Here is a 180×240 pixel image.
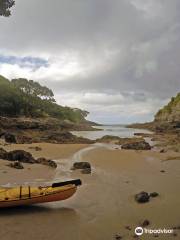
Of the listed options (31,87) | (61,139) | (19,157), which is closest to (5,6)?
(61,139)

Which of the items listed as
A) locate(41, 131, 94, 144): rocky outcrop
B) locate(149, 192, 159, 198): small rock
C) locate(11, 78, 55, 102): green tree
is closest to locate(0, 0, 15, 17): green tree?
locate(41, 131, 94, 144): rocky outcrop

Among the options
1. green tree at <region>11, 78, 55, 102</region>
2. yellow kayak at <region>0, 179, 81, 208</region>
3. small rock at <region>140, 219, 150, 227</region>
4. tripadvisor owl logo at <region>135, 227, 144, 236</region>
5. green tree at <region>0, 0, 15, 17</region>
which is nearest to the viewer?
tripadvisor owl logo at <region>135, 227, 144, 236</region>

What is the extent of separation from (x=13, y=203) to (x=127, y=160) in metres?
12.4

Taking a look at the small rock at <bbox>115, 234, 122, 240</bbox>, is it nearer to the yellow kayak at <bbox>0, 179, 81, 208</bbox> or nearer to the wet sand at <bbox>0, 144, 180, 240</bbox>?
the wet sand at <bbox>0, 144, 180, 240</bbox>

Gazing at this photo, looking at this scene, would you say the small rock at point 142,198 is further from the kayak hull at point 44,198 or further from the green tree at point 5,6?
the green tree at point 5,6

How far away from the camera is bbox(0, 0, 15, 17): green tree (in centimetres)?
2878

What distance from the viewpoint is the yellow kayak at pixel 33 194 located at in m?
8.17

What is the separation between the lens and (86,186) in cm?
1165

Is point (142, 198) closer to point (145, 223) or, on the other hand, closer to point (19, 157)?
point (145, 223)

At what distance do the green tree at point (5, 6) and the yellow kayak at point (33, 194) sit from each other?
24.4 meters

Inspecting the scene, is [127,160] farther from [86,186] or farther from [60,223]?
[60,223]

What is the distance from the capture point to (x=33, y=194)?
8.38m

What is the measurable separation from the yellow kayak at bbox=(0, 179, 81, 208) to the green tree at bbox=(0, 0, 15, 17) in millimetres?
24388

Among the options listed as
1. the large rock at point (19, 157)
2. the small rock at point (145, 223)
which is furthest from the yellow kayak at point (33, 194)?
the large rock at point (19, 157)
